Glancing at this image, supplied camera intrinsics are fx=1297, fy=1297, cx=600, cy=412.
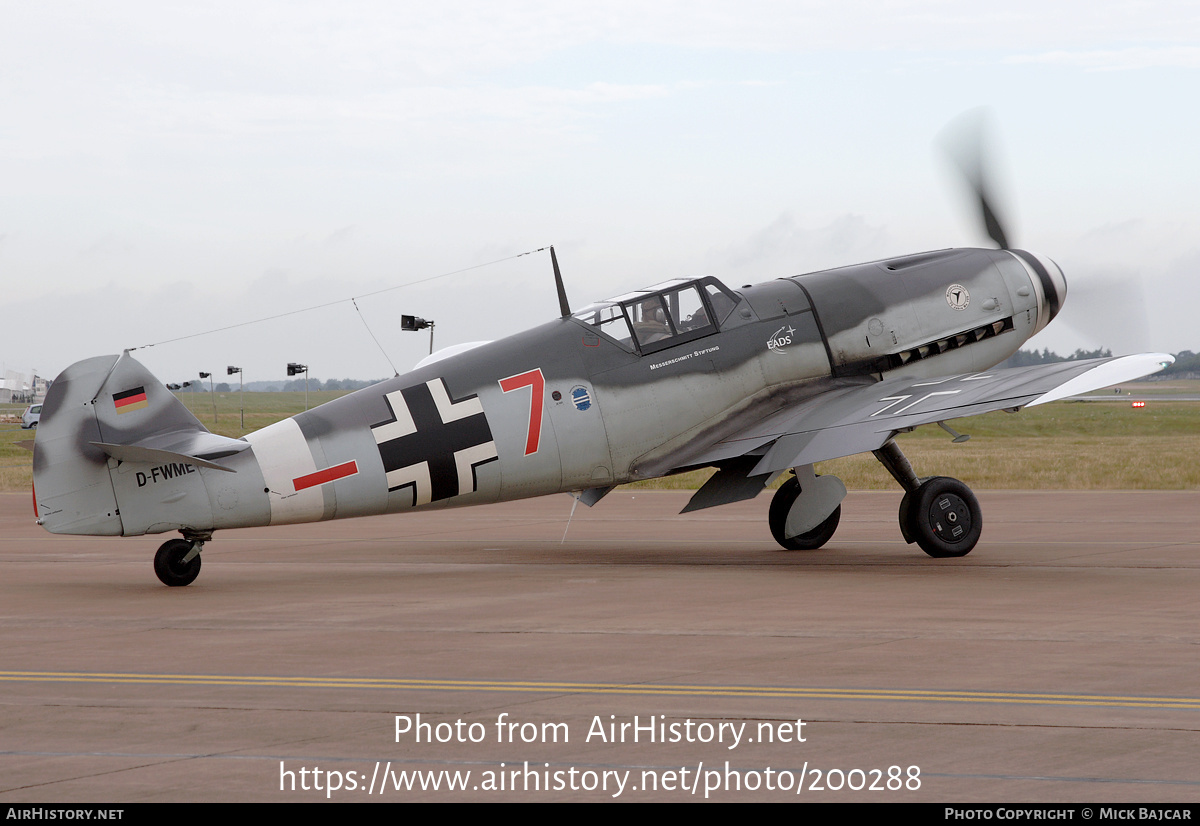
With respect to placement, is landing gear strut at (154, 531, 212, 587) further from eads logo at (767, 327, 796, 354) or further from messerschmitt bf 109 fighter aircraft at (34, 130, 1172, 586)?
eads logo at (767, 327, 796, 354)

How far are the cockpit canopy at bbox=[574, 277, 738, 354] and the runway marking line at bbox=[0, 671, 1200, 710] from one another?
7605mm

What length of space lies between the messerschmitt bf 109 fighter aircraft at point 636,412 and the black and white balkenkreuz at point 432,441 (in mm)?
21

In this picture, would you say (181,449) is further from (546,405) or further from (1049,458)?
(1049,458)

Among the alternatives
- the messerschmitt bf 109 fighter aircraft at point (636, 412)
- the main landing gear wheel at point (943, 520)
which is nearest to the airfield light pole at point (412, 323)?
the messerschmitt bf 109 fighter aircraft at point (636, 412)

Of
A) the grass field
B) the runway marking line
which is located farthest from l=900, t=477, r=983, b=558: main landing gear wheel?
the grass field

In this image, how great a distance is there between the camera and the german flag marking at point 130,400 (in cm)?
1279

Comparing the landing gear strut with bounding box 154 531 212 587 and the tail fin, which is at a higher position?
the tail fin

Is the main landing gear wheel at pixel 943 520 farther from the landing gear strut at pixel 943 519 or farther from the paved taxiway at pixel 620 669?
the paved taxiway at pixel 620 669

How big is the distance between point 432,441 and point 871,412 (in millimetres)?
4933

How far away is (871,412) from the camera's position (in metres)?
14.6

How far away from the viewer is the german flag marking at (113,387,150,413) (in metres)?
12.8

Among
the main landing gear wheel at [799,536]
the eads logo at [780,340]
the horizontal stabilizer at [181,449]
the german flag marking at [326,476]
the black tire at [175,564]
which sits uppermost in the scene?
the horizontal stabilizer at [181,449]
